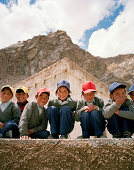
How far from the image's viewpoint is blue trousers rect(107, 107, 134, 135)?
214 cm

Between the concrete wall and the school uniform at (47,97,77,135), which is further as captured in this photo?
the concrete wall

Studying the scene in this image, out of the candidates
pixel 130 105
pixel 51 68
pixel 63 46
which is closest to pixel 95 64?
pixel 63 46

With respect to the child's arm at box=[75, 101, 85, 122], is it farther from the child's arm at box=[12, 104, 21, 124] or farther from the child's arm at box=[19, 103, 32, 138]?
the child's arm at box=[12, 104, 21, 124]

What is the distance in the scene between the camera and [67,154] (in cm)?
144

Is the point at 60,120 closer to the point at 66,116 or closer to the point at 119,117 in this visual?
the point at 66,116

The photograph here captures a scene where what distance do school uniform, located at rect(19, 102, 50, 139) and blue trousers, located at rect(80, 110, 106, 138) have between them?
0.54 metres

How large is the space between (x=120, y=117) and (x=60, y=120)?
0.77 meters

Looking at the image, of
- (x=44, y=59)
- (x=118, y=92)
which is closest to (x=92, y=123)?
(x=118, y=92)

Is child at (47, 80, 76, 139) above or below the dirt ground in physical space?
above

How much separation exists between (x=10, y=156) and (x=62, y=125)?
2.50 ft

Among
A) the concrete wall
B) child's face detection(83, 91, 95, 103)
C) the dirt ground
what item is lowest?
the dirt ground

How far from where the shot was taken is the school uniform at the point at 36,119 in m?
2.28

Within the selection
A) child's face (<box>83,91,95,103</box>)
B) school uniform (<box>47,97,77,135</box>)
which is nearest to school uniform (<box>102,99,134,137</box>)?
child's face (<box>83,91,95,103</box>)

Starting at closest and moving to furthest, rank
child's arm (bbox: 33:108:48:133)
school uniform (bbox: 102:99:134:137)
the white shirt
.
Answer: school uniform (bbox: 102:99:134:137) < child's arm (bbox: 33:108:48:133) < the white shirt
